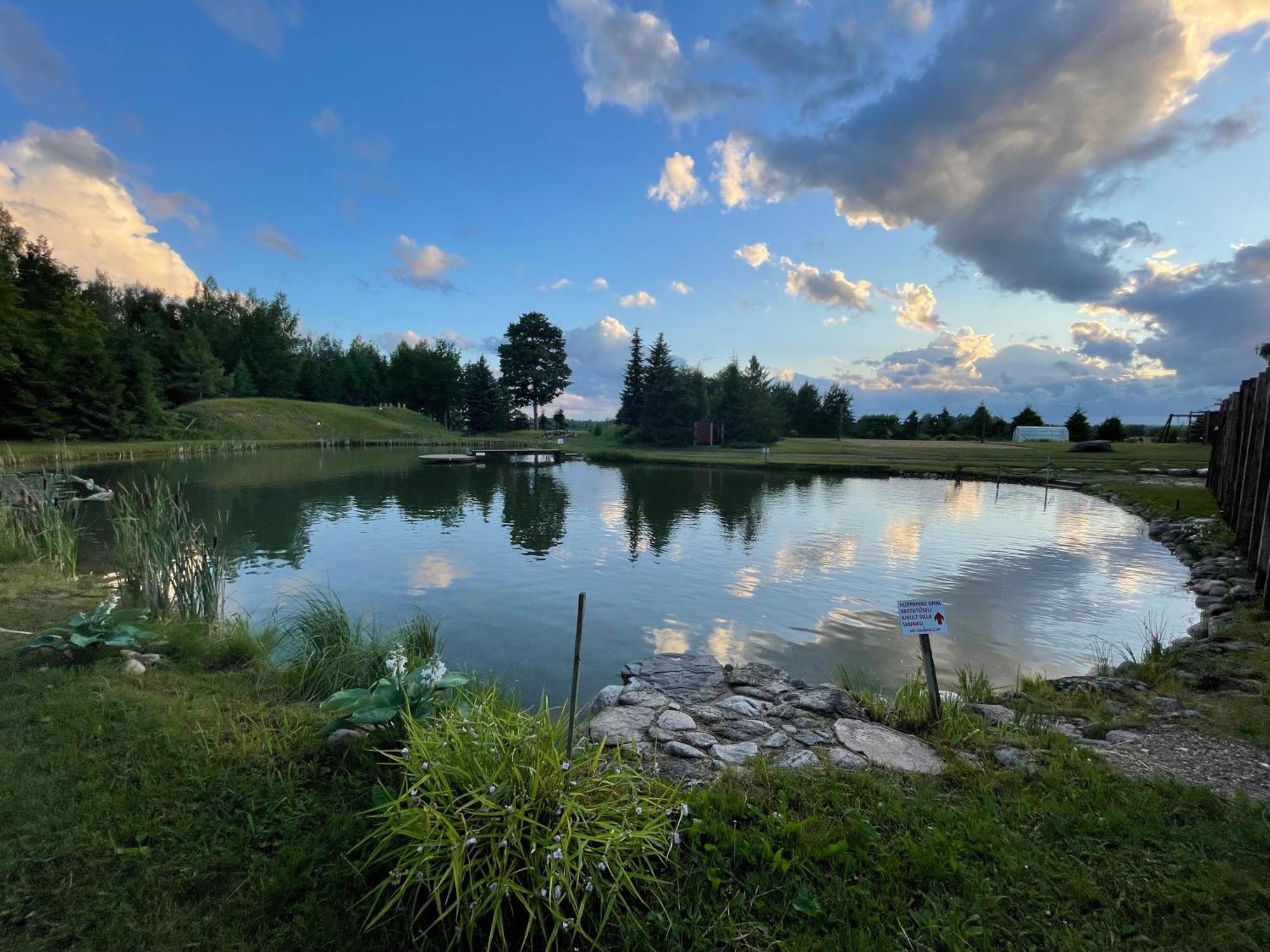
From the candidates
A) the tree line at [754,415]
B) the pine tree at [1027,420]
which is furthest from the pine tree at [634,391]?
the pine tree at [1027,420]

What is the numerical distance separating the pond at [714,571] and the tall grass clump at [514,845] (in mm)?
3534

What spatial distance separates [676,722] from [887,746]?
1.51 meters

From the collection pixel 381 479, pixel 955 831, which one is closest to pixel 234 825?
pixel 955 831

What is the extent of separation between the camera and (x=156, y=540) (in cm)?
679

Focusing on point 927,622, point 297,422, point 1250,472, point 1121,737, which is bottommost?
point 1121,737

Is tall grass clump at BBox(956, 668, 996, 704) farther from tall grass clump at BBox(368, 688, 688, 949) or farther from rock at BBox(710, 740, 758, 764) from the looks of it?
tall grass clump at BBox(368, 688, 688, 949)

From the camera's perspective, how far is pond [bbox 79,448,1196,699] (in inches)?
301

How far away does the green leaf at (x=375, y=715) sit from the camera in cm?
321

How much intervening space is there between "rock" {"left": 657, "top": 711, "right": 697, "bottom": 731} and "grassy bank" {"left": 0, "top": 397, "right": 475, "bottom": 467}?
3256cm

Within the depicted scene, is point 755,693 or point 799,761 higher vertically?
point 799,761

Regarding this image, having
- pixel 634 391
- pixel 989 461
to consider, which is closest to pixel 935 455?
pixel 989 461

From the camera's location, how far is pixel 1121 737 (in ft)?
13.8

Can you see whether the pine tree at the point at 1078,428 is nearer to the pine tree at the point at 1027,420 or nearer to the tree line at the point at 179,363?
the pine tree at the point at 1027,420

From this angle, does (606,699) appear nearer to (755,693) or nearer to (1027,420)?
(755,693)
